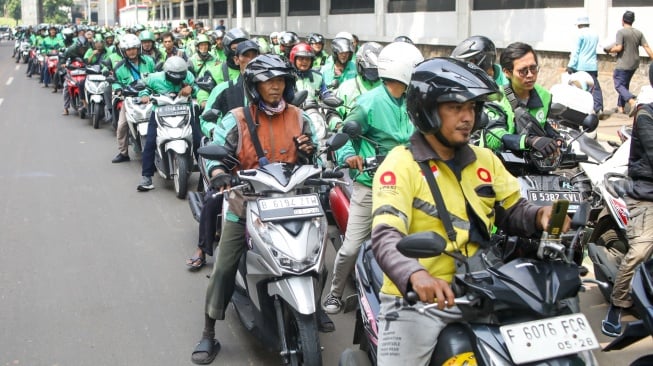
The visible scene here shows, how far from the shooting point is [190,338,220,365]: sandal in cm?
487

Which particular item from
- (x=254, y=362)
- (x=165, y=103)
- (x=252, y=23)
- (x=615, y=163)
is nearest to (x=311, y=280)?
(x=254, y=362)

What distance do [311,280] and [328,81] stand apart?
6.67 metres

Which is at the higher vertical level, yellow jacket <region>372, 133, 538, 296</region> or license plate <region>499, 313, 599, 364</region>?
yellow jacket <region>372, 133, 538, 296</region>

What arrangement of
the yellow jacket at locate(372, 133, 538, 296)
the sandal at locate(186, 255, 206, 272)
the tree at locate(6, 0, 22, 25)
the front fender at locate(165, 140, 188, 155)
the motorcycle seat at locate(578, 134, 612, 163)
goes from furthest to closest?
the tree at locate(6, 0, 22, 25) < the front fender at locate(165, 140, 188, 155) < the sandal at locate(186, 255, 206, 272) < the motorcycle seat at locate(578, 134, 612, 163) < the yellow jacket at locate(372, 133, 538, 296)

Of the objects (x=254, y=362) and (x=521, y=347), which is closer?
(x=521, y=347)

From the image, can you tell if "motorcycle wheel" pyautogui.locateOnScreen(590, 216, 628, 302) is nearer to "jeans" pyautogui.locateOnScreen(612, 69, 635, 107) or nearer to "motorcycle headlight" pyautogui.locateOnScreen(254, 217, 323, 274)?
"motorcycle headlight" pyautogui.locateOnScreen(254, 217, 323, 274)

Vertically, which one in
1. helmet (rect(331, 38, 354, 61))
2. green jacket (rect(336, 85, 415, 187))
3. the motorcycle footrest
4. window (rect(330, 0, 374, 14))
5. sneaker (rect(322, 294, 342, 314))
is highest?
window (rect(330, 0, 374, 14))

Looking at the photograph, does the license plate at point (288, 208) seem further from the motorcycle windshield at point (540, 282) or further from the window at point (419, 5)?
the window at point (419, 5)

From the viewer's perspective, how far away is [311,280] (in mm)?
4309

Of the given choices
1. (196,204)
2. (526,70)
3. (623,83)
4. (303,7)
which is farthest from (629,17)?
(303,7)

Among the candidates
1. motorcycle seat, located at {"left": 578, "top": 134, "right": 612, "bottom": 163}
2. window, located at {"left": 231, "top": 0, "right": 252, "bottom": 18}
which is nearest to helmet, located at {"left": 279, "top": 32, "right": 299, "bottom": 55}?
motorcycle seat, located at {"left": 578, "top": 134, "right": 612, "bottom": 163}

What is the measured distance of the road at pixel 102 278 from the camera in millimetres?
5082

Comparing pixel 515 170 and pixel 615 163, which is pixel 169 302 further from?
pixel 615 163

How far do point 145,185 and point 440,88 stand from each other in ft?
23.4
